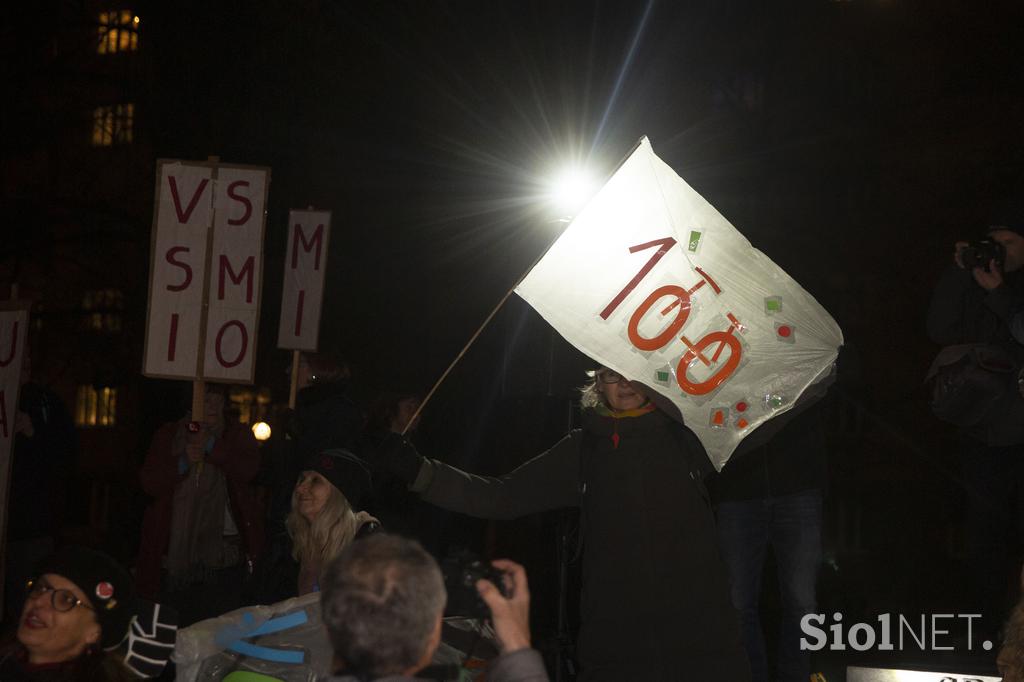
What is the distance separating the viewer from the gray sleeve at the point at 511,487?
515 centimetres

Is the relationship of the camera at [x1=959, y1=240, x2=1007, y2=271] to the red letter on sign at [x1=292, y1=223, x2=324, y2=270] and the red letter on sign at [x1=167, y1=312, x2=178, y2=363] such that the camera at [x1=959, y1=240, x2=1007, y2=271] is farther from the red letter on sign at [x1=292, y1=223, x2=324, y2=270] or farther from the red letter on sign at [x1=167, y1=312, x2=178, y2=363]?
the red letter on sign at [x1=292, y1=223, x2=324, y2=270]

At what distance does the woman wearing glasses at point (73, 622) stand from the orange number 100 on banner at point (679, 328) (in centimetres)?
214

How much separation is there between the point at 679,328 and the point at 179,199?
357cm

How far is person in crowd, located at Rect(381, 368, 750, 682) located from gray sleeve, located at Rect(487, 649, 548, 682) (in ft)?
6.20

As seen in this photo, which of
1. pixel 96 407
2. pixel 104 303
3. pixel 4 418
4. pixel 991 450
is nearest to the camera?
pixel 991 450

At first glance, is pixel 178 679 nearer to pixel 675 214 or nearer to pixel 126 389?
pixel 675 214

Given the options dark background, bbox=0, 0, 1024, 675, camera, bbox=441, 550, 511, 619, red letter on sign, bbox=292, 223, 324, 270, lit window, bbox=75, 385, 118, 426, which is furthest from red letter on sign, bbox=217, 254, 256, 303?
lit window, bbox=75, 385, 118, 426

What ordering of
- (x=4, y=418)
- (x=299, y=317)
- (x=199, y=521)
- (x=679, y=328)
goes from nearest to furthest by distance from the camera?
(x=679, y=328)
(x=4, y=418)
(x=199, y=521)
(x=299, y=317)

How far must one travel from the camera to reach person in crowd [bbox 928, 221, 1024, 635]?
6641 millimetres

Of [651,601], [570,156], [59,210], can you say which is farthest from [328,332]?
[651,601]

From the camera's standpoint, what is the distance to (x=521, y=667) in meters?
3.03

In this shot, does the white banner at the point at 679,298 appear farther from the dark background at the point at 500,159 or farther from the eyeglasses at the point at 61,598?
the dark background at the point at 500,159

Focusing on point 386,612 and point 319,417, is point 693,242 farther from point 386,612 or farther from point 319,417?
point 319,417

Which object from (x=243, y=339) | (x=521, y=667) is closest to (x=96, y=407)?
(x=243, y=339)
